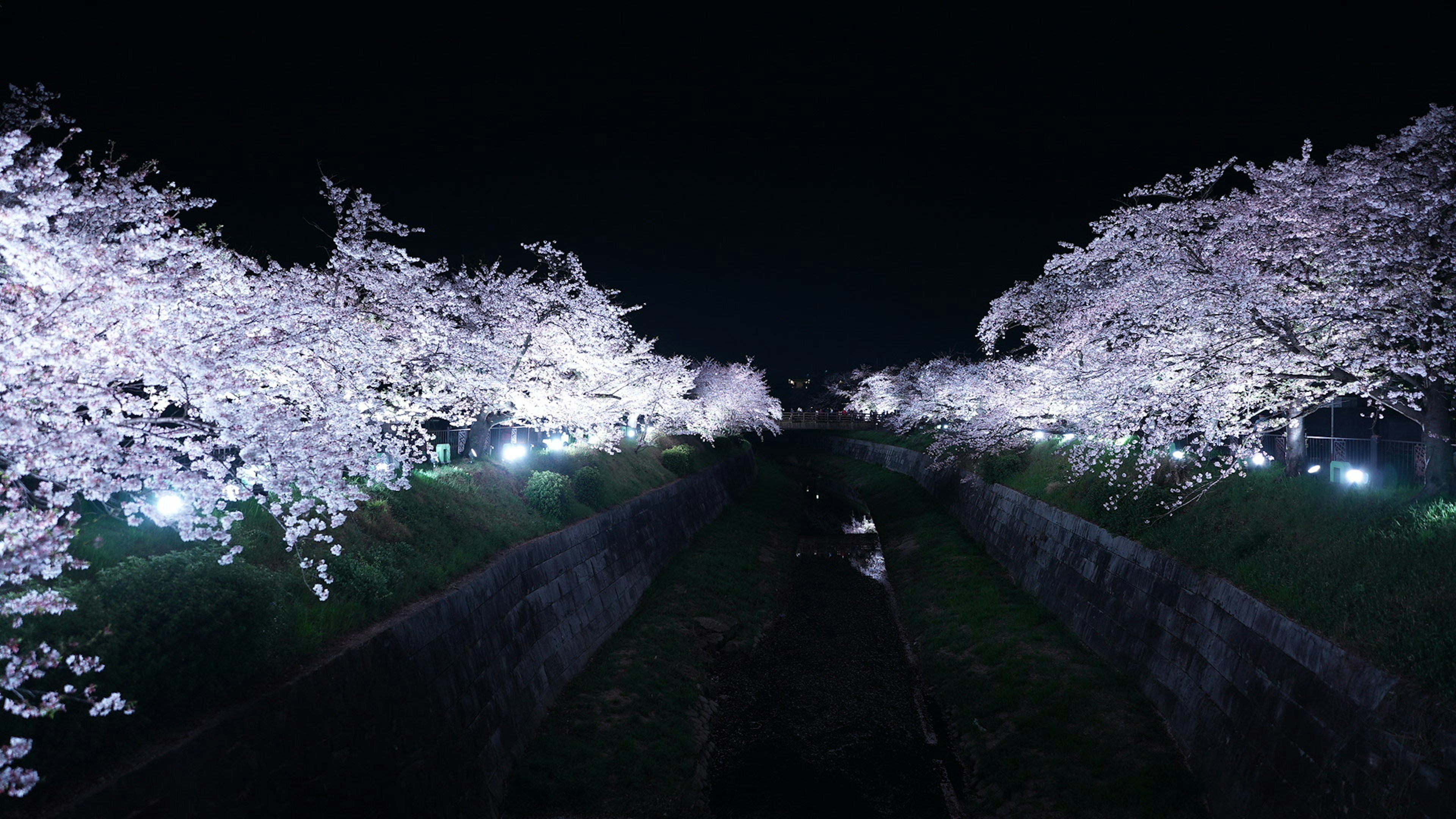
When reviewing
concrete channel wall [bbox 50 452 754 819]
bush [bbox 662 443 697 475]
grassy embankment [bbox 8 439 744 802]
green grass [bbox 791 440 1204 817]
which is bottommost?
green grass [bbox 791 440 1204 817]

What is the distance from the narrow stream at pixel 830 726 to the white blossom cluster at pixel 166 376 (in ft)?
26.1

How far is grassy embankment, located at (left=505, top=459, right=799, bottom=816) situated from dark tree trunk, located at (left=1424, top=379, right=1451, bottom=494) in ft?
42.9

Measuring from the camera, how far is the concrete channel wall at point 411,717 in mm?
6488

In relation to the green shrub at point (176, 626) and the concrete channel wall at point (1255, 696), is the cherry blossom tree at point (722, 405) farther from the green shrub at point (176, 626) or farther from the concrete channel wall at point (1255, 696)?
the green shrub at point (176, 626)

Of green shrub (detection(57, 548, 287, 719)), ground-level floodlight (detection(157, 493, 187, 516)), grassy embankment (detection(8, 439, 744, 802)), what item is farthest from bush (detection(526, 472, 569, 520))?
green shrub (detection(57, 548, 287, 719))

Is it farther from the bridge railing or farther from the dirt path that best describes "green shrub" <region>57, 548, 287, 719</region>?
the bridge railing

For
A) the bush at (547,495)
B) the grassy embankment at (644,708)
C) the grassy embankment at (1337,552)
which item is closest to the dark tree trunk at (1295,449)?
the grassy embankment at (1337,552)

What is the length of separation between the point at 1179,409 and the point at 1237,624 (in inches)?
154

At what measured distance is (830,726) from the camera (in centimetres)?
1474

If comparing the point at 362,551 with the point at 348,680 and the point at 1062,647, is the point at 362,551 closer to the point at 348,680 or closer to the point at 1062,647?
the point at 348,680

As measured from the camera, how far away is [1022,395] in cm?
2320

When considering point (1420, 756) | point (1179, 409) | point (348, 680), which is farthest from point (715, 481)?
point (1420, 756)

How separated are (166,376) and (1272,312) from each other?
1581cm

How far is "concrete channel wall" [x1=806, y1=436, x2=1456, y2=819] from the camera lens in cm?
711
